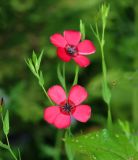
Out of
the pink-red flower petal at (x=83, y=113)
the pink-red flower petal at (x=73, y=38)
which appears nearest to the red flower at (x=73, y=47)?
the pink-red flower petal at (x=73, y=38)

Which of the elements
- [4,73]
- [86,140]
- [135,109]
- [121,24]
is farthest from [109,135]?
[121,24]

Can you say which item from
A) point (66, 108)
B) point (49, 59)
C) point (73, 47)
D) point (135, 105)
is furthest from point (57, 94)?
point (49, 59)

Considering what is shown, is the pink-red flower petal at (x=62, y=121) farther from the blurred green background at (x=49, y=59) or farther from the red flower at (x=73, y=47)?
the blurred green background at (x=49, y=59)

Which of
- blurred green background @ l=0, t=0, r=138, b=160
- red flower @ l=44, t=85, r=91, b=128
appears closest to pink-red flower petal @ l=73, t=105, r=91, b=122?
red flower @ l=44, t=85, r=91, b=128

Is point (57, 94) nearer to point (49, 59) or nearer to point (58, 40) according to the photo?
point (58, 40)

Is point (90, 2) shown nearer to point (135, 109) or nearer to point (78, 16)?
point (78, 16)

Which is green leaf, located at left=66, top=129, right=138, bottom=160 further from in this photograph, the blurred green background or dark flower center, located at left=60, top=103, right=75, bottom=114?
the blurred green background
